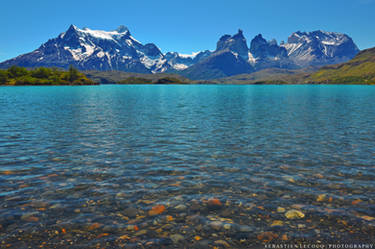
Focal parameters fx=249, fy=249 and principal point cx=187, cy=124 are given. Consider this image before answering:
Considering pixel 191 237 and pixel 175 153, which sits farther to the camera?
pixel 175 153

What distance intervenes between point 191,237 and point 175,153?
44.0 feet

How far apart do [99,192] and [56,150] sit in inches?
487

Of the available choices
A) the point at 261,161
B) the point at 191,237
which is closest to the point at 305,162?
the point at 261,161

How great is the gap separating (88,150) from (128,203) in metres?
13.0

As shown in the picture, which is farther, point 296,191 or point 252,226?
point 296,191

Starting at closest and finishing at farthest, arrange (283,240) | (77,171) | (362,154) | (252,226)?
1. (283,240)
2. (252,226)
3. (77,171)
4. (362,154)

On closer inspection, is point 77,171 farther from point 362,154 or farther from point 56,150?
point 362,154

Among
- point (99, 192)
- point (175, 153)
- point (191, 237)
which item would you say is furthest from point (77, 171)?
point (191, 237)

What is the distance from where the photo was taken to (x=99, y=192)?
1468 cm

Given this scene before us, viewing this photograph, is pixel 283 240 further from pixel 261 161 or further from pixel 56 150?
pixel 56 150

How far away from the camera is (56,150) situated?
79.8 ft

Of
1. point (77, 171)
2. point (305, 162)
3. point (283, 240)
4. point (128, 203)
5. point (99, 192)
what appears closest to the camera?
point (283, 240)

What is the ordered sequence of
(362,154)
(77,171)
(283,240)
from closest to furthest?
(283,240), (77,171), (362,154)

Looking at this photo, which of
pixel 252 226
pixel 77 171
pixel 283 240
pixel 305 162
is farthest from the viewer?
pixel 305 162
